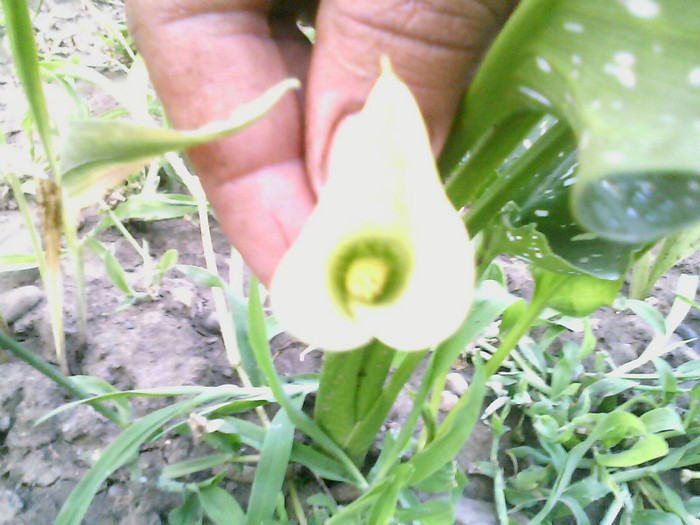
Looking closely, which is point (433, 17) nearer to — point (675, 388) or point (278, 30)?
point (278, 30)

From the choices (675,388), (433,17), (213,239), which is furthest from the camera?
(213,239)

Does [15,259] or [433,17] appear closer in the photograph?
[433,17]

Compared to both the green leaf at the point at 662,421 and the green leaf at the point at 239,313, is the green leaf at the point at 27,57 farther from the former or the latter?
the green leaf at the point at 662,421

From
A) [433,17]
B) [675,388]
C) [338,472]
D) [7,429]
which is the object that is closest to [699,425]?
[675,388]

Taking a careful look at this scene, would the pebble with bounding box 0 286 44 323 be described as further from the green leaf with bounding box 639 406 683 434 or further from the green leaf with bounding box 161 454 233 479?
the green leaf with bounding box 639 406 683 434

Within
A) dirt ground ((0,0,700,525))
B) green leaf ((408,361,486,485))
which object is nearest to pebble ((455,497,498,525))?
dirt ground ((0,0,700,525))

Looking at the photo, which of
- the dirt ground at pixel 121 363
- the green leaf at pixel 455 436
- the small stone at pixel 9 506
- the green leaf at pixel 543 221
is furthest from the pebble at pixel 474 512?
the small stone at pixel 9 506
